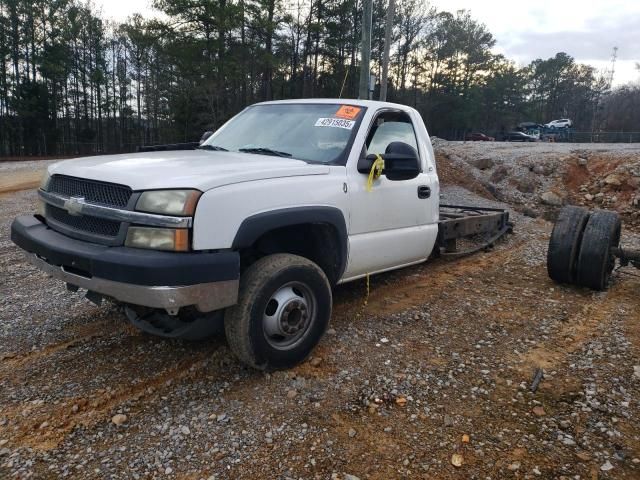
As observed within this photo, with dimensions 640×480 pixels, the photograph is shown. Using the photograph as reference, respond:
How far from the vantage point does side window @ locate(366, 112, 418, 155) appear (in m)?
4.27

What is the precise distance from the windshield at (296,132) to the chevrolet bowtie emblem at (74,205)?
4.83ft

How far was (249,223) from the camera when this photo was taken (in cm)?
304

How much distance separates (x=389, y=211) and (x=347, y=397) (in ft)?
5.61

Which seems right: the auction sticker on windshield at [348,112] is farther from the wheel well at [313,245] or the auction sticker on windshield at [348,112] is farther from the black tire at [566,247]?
the black tire at [566,247]

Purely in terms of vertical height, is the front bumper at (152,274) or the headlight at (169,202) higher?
the headlight at (169,202)

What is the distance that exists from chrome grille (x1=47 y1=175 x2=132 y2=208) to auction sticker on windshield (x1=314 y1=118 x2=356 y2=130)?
1.83 metres

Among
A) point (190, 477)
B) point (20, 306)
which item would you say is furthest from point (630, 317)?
point (20, 306)

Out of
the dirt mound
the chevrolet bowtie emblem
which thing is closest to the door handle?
the chevrolet bowtie emblem

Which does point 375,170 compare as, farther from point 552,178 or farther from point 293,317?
point 552,178

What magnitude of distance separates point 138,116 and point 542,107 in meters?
57.7

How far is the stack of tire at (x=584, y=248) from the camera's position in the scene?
201 inches

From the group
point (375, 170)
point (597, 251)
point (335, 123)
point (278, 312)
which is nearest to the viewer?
point (278, 312)

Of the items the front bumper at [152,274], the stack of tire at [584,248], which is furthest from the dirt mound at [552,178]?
the front bumper at [152,274]

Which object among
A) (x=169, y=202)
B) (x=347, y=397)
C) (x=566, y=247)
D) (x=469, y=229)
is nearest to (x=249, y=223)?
(x=169, y=202)
